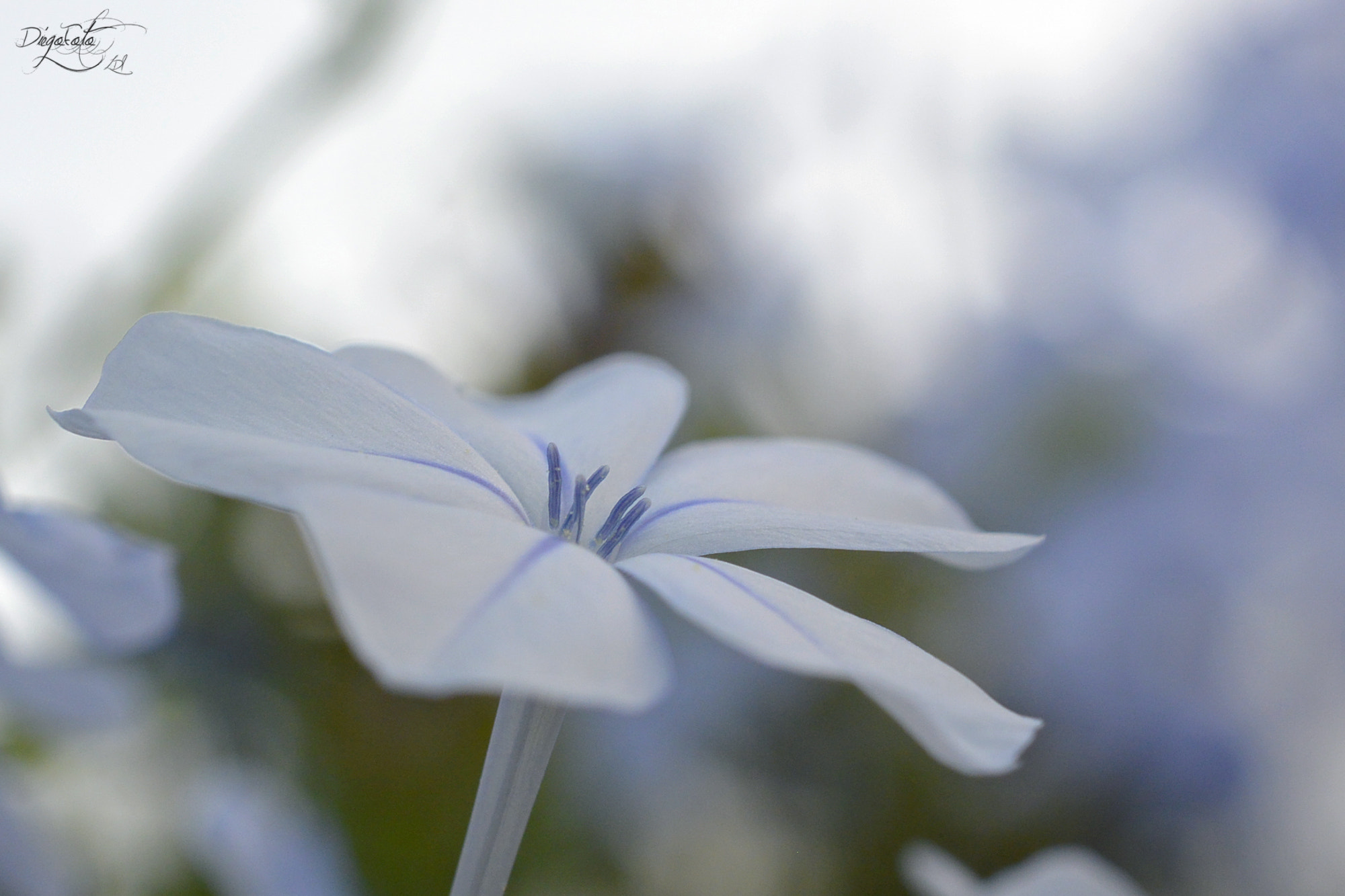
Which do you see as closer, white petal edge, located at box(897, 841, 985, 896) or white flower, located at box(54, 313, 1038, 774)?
white flower, located at box(54, 313, 1038, 774)

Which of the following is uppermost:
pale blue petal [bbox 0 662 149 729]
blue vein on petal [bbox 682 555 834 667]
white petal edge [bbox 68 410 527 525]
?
blue vein on petal [bbox 682 555 834 667]

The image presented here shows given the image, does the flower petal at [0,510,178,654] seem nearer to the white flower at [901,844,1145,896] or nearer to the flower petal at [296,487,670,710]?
the flower petal at [296,487,670,710]

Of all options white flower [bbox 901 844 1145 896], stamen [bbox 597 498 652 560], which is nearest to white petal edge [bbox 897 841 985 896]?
white flower [bbox 901 844 1145 896]

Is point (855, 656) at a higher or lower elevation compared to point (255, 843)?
higher

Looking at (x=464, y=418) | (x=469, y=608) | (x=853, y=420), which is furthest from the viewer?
(x=853, y=420)

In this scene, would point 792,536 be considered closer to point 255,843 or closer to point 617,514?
point 617,514

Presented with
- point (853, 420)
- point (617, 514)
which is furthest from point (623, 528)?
point (853, 420)

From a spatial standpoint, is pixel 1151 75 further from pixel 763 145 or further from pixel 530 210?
pixel 530 210
